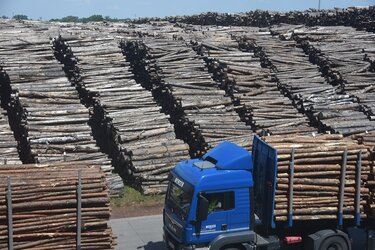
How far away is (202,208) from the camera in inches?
506

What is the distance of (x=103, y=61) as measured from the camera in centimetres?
2759

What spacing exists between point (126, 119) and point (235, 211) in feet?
37.6

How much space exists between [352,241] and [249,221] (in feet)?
11.7

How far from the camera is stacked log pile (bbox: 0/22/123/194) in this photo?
2161 centimetres

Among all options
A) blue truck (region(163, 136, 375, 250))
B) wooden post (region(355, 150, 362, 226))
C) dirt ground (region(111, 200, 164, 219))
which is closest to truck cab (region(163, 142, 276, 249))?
blue truck (region(163, 136, 375, 250))

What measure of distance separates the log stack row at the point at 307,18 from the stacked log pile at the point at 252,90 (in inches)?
399

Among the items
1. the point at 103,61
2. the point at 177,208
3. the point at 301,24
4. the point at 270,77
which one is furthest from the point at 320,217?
the point at 301,24

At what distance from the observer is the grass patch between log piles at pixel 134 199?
2097cm

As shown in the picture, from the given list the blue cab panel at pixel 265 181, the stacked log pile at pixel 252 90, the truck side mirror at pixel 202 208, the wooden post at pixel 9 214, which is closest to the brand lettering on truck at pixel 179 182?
the truck side mirror at pixel 202 208

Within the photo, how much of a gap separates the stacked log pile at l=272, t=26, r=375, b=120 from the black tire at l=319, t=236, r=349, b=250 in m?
11.7

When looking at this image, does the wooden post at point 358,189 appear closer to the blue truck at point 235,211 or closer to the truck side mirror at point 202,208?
the blue truck at point 235,211

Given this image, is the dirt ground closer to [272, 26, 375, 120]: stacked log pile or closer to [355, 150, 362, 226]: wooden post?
[355, 150, 362, 226]: wooden post

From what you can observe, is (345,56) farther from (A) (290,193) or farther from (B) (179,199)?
(B) (179,199)

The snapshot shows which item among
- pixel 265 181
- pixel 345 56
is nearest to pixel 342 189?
pixel 265 181
